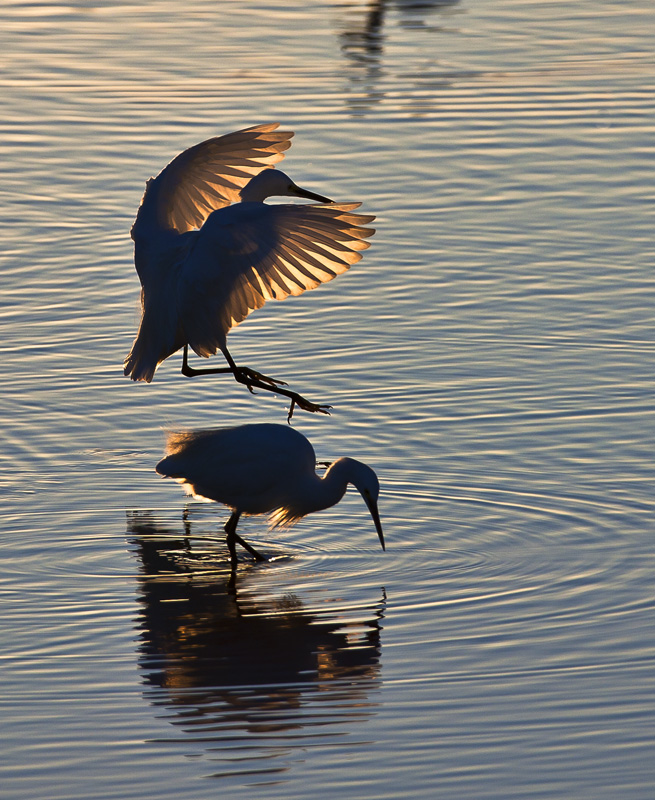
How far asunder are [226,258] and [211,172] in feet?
5.31

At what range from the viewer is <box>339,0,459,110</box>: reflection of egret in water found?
59.8 ft

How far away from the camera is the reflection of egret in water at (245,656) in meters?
6.80

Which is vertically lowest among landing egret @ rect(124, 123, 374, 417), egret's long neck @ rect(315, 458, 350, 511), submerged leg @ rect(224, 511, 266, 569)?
submerged leg @ rect(224, 511, 266, 569)

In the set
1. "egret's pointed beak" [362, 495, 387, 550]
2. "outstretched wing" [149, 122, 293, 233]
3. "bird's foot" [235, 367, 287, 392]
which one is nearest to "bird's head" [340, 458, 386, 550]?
"egret's pointed beak" [362, 495, 387, 550]

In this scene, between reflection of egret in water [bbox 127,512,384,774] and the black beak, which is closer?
reflection of egret in water [bbox 127,512,384,774]

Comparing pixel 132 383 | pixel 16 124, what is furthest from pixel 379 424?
pixel 16 124

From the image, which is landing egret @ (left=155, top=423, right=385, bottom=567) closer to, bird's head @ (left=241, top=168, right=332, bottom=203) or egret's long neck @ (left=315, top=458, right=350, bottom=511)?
egret's long neck @ (left=315, top=458, right=350, bottom=511)

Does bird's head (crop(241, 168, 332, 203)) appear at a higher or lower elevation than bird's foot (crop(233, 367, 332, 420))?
higher

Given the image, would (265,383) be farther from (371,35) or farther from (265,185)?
(371,35)

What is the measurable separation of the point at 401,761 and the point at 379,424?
4139mm

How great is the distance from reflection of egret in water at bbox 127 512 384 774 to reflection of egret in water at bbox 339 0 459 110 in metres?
9.75

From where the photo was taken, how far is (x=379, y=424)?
409 inches

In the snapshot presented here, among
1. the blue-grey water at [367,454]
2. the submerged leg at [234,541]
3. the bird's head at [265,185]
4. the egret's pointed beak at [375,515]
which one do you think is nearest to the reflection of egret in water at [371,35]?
the blue-grey water at [367,454]

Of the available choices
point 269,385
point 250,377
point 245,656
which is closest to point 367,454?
point 269,385
